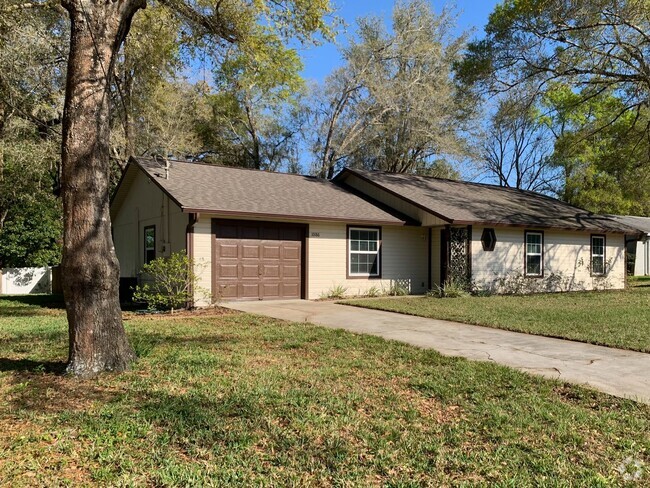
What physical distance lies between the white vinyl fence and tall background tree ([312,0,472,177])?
644 inches

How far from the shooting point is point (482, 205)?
18203 mm

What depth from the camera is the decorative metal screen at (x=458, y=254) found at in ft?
53.1

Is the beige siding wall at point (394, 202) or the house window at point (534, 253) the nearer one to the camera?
the beige siding wall at point (394, 202)

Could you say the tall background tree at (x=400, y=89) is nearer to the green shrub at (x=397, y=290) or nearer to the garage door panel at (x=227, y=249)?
the green shrub at (x=397, y=290)

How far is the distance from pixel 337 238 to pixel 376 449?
12.0 m

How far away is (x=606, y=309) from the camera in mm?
12125

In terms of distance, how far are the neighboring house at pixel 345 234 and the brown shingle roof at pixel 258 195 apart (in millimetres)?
46

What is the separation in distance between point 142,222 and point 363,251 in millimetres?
7055

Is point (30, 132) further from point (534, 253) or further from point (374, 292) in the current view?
point (534, 253)

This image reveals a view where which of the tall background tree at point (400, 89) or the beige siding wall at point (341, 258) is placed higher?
the tall background tree at point (400, 89)

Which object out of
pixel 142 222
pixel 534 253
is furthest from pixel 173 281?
pixel 534 253

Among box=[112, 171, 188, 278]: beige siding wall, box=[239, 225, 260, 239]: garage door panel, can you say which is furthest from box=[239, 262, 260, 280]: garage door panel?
box=[112, 171, 188, 278]: beige siding wall

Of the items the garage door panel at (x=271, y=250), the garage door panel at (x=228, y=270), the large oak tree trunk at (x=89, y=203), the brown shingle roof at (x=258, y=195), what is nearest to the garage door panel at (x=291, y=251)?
the garage door panel at (x=271, y=250)

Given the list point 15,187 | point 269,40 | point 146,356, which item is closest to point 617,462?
point 146,356
